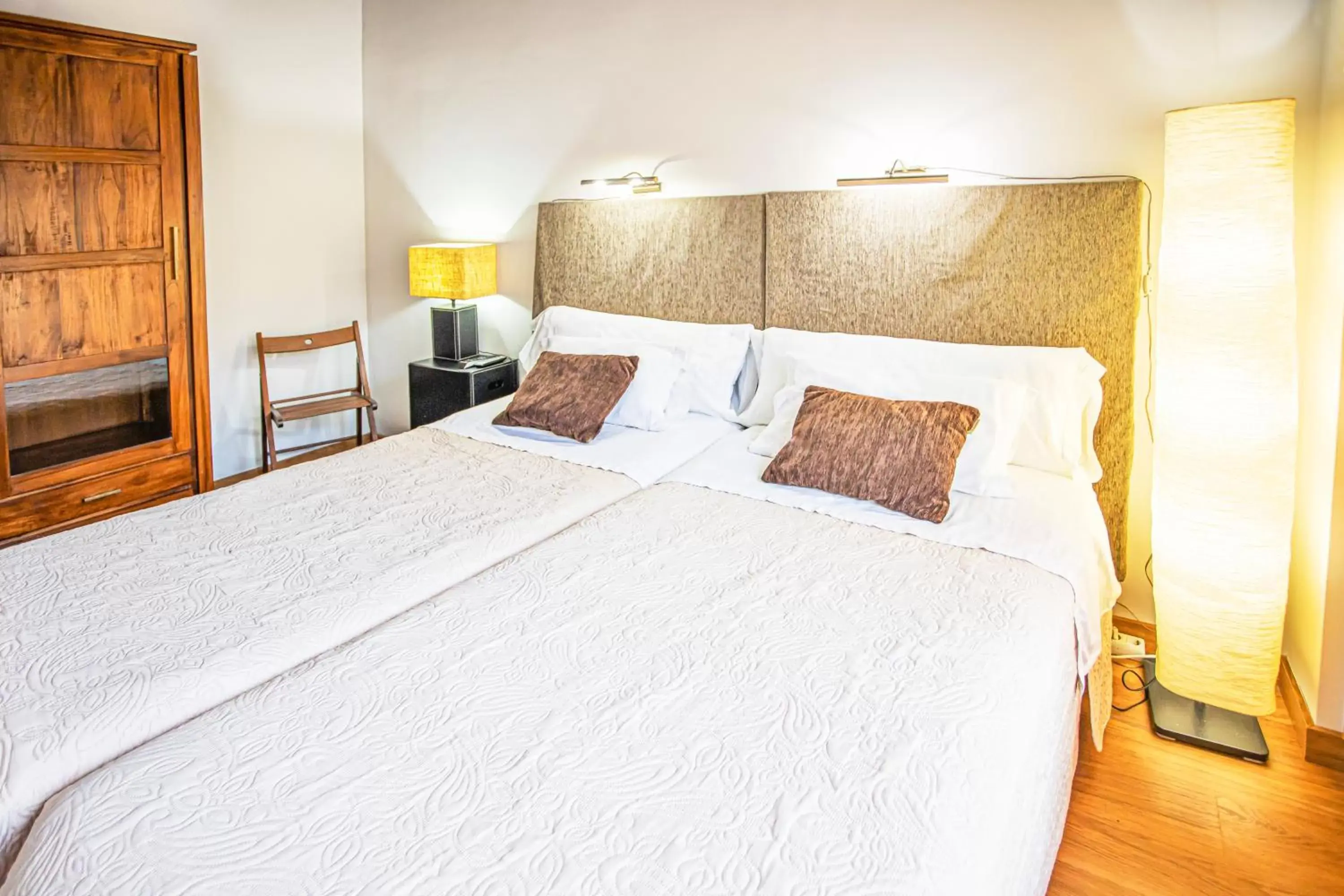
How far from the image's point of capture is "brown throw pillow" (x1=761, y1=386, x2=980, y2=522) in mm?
2250

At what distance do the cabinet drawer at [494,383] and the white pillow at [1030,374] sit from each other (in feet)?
4.77

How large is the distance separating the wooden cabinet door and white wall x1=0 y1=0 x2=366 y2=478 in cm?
60

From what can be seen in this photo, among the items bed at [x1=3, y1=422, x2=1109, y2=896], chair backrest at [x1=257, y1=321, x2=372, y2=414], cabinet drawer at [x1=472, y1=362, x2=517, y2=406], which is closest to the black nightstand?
cabinet drawer at [x1=472, y1=362, x2=517, y2=406]

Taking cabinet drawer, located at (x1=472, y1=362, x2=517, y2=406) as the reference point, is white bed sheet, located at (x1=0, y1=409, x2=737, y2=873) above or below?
below

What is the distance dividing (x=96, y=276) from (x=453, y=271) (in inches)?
49.9

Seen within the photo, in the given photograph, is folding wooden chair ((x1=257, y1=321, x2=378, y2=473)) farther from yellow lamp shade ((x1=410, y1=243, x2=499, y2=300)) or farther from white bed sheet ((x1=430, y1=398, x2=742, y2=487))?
white bed sheet ((x1=430, y1=398, x2=742, y2=487))

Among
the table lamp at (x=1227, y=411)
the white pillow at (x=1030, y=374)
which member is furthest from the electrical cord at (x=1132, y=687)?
the white pillow at (x=1030, y=374)

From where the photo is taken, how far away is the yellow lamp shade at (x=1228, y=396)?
81.6 inches

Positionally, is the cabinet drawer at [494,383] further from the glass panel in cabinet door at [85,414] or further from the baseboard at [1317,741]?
the baseboard at [1317,741]

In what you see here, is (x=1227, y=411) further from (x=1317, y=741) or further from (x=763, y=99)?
(x=763, y=99)

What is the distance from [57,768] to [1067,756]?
5.83 feet

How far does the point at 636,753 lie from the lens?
1.31 meters

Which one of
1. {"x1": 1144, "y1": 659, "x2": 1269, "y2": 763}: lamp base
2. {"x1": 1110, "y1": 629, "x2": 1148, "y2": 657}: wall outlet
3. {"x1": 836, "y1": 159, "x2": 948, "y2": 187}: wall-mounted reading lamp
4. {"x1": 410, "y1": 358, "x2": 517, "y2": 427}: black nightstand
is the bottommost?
{"x1": 1144, "y1": 659, "x2": 1269, "y2": 763}: lamp base

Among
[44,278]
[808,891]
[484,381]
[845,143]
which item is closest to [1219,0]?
[845,143]
